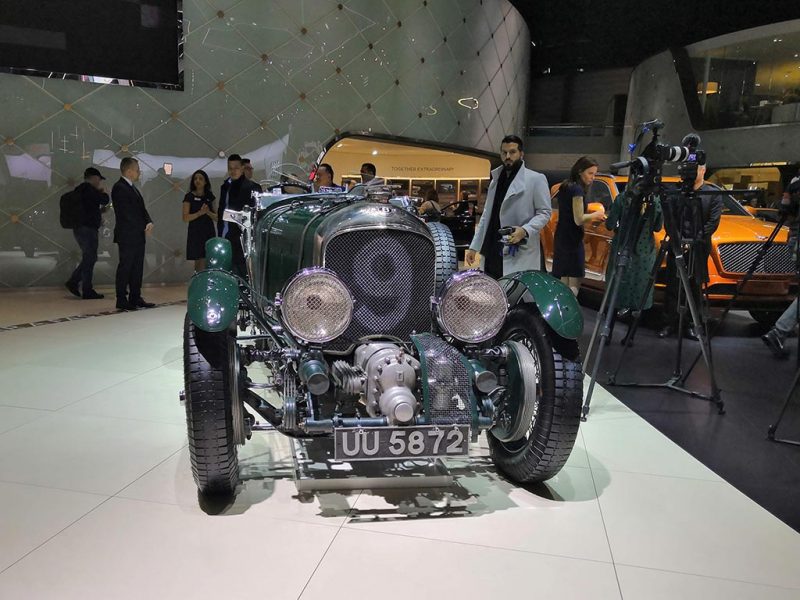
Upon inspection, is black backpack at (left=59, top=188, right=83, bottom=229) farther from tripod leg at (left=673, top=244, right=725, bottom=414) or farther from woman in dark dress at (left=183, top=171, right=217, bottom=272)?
tripod leg at (left=673, top=244, right=725, bottom=414)

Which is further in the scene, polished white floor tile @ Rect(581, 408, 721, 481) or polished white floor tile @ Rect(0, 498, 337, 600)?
polished white floor tile @ Rect(581, 408, 721, 481)

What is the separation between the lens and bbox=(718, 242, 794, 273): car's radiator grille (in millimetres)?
4785

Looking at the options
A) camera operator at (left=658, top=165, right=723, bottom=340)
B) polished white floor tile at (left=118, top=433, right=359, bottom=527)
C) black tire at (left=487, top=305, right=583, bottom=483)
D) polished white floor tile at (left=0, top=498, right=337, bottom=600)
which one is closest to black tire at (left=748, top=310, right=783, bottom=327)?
camera operator at (left=658, top=165, right=723, bottom=340)

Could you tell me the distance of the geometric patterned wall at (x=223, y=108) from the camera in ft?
19.7

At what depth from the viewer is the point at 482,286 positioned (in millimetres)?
2064

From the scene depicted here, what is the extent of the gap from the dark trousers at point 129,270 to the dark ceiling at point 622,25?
8047 mm

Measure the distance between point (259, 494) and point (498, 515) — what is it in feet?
2.79

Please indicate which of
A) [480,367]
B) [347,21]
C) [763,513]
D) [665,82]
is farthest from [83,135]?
[665,82]

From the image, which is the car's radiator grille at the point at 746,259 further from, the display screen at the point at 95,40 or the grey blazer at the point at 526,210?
the display screen at the point at 95,40

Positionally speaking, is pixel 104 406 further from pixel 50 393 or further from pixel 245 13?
pixel 245 13

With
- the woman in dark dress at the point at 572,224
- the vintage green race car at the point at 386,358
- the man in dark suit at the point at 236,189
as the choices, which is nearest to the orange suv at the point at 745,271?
→ the woman in dark dress at the point at 572,224

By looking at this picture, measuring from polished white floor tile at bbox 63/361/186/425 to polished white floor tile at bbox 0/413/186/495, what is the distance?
0.08 metres

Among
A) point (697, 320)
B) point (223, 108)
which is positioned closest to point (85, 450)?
point (697, 320)

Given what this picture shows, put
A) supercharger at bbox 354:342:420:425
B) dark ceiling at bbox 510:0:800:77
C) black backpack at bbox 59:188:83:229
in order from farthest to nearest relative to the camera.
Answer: dark ceiling at bbox 510:0:800:77 → black backpack at bbox 59:188:83:229 → supercharger at bbox 354:342:420:425
